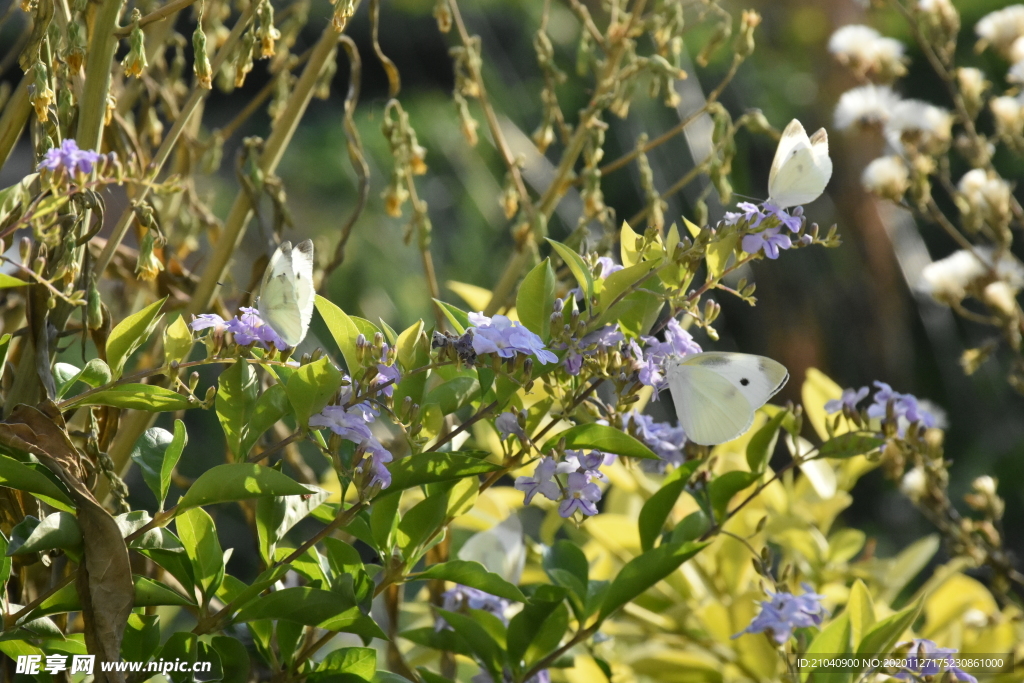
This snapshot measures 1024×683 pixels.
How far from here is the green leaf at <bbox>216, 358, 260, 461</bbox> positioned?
0.33 m

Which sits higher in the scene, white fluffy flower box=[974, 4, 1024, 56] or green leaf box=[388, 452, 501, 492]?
white fluffy flower box=[974, 4, 1024, 56]

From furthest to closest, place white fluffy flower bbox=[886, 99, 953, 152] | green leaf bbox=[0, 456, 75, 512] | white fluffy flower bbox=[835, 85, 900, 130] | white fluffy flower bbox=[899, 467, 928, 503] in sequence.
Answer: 1. white fluffy flower bbox=[835, 85, 900, 130]
2. white fluffy flower bbox=[886, 99, 953, 152]
3. white fluffy flower bbox=[899, 467, 928, 503]
4. green leaf bbox=[0, 456, 75, 512]

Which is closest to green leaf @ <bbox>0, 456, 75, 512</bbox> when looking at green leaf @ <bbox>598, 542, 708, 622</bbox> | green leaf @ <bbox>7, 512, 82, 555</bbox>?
green leaf @ <bbox>7, 512, 82, 555</bbox>

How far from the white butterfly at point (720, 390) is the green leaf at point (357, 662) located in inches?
6.0

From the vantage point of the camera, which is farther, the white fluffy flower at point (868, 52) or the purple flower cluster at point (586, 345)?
the white fluffy flower at point (868, 52)

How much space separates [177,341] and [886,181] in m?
0.65

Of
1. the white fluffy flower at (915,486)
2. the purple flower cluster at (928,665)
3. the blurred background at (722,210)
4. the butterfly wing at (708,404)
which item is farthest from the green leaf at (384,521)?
the blurred background at (722,210)

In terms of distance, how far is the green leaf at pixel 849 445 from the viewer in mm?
421

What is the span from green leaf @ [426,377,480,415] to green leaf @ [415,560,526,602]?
0.06m

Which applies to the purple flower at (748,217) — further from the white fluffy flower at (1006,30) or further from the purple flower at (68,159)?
the white fluffy flower at (1006,30)

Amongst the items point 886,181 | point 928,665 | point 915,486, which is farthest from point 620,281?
point 886,181

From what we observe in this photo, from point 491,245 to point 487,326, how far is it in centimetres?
220

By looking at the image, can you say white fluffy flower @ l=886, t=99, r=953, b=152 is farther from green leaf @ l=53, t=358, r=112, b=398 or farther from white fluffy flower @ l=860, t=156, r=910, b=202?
green leaf @ l=53, t=358, r=112, b=398

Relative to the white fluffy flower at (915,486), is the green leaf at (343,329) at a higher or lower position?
higher
